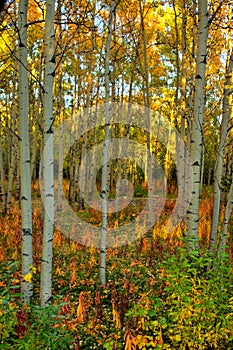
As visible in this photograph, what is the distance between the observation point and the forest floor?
2.88 m

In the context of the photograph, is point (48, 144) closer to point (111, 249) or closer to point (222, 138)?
point (222, 138)

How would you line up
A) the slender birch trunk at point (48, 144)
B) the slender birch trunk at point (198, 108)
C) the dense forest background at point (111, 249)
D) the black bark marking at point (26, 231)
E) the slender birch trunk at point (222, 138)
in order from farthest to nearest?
1. the slender birch trunk at point (222, 138)
2. the black bark marking at point (26, 231)
3. the slender birch trunk at point (198, 108)
4. the slender birch trunk at point (48, 144)
5. the dense forest background at point (111, 249)

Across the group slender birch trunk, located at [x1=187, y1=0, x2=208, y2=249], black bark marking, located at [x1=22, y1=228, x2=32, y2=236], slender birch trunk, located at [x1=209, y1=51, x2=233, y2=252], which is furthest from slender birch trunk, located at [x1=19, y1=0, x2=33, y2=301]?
slender birch trunk, located at [x1=209, y1=51, x2=233, y2=252]

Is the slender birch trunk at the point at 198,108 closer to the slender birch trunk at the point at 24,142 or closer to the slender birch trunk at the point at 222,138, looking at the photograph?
the slender birch trunk at the point at 222,138

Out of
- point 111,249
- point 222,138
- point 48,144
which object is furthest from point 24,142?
point 111,249

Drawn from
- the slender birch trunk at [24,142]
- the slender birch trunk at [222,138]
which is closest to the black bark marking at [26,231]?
the slender birch trunk at [24,142]

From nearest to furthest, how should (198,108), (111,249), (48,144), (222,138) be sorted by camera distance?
(48,144) → (198,108) → (222,138) → (111,249)

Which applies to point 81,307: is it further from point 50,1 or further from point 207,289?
point 50,1

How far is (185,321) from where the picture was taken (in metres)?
3.02

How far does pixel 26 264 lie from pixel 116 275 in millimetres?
2023

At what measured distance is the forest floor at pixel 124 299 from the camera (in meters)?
2.88

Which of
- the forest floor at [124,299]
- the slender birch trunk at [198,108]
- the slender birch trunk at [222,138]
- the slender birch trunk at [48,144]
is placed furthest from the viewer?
the slender birch trunk at [222,138]

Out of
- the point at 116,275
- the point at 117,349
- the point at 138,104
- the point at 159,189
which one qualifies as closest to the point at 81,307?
the point at 117,349

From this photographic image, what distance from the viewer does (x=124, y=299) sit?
441 cm
